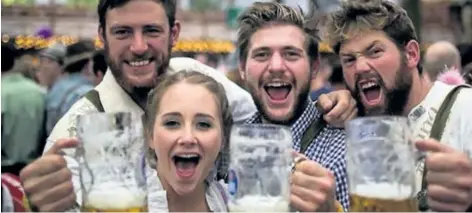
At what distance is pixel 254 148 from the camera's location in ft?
5.13

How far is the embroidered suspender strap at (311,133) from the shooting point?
255 centimetres

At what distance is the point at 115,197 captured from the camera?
5.06 feet

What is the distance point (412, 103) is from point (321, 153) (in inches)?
13.2

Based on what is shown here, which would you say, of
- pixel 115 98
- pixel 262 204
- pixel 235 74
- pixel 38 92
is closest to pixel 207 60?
pixel 235 74

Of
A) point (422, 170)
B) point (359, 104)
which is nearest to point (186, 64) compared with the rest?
point (359, 104)

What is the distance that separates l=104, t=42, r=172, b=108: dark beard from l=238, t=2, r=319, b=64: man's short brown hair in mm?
213

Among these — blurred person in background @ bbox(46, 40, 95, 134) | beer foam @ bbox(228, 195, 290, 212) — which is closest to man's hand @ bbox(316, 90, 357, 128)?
beer foam @ bbox(228, 195, 290, 212)

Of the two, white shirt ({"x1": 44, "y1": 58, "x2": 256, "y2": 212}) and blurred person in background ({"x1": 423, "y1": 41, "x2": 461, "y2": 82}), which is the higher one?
white shirt ({"x1": 44, "y1": 58, "x2": 256, "y2": 212})

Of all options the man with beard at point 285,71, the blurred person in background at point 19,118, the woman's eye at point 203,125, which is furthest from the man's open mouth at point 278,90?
the blurred person in background at point 19,118

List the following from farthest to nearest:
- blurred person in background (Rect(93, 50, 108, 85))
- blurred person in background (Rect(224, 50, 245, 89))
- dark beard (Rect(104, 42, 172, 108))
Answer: blurred person in background (Rect(93, 50, 108, 85)) → blurred person in background (Rect(224, 50, 245, 89)) → dark beard (Rect(104, 42, 172, 108))

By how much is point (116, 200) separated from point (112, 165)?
0.06m

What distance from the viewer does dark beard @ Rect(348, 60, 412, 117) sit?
2.53 metres

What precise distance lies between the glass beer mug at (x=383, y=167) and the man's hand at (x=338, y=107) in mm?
1085

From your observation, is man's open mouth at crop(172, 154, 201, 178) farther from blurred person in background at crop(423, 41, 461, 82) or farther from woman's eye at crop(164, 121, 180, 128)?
blurred person in background at crop(423, 41, 461, 82)
